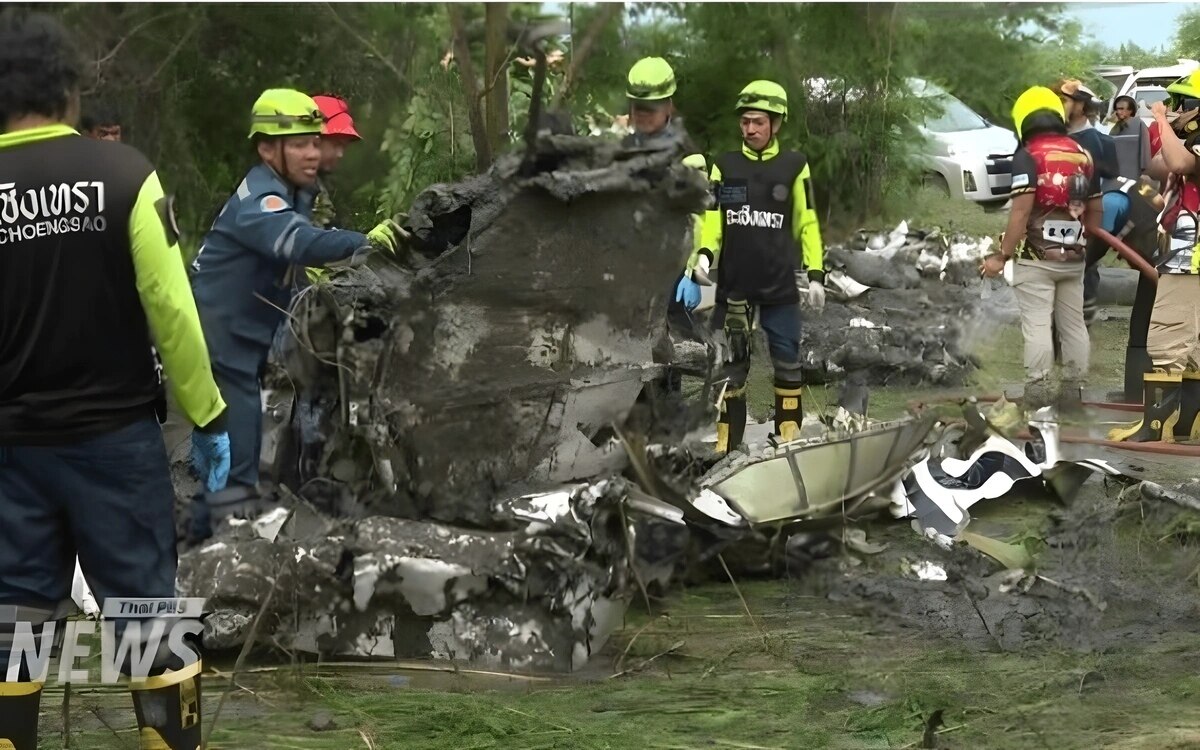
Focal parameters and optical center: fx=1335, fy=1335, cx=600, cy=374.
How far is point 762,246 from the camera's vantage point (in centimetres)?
680

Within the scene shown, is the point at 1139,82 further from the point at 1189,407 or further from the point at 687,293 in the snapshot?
the point at 687,293

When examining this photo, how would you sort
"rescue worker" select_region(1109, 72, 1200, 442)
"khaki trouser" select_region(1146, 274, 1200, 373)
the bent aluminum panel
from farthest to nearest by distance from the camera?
"khaki trouser" select_region(1146, 274, 1200, 373) < "rescue worker" select_region(1109, 72, 1200, 442) < the bent aluminum panel

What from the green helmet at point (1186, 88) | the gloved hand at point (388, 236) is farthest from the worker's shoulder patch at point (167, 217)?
the green helmet at point (1186, 88)

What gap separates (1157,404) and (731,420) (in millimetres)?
2488

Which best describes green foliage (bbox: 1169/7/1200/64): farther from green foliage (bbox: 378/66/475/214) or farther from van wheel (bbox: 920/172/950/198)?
green foliage (bbox: 378/66/475/214)

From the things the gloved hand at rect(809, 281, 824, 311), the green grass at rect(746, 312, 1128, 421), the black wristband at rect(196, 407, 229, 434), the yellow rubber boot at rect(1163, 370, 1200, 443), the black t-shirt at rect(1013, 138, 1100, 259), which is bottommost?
the green grass at rect(746, 312, 1128, 421)

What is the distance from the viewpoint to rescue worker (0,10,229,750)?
2984mm

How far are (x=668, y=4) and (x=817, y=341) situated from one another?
102 inches

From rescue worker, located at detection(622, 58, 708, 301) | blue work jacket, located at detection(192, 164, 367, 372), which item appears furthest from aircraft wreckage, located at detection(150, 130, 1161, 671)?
rescue worker, located at detection(622, 58, 708, 301)

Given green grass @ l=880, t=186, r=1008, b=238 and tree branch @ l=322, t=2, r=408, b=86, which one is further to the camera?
green grass @ l=880, t=186, r=1008, b=238

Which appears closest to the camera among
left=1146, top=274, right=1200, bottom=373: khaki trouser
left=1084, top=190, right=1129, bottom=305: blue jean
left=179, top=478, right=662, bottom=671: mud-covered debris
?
left=179, top=478, right=662, bottom=671: mud-covered debris

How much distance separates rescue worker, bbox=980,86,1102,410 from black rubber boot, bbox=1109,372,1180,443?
0.60 meters

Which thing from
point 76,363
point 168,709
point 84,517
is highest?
point 76,363

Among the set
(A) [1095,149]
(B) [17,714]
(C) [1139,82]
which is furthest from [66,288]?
(C) [1139,82]
